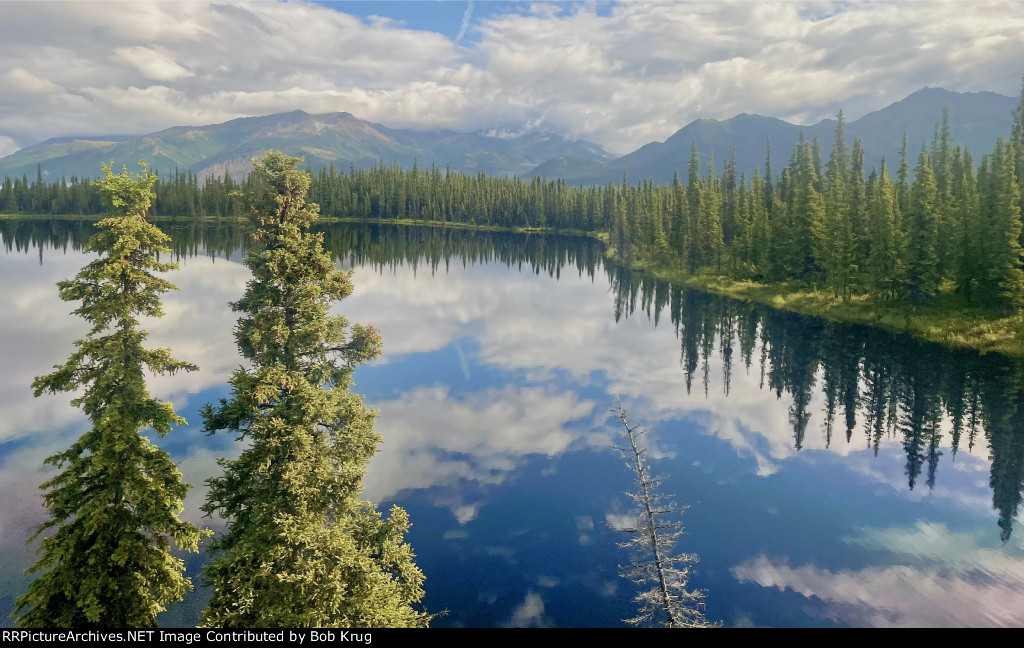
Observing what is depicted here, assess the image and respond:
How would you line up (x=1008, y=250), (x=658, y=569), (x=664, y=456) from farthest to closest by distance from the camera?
(x=1008, y=250) → (x=664, y=456) → (x=658, y=569)

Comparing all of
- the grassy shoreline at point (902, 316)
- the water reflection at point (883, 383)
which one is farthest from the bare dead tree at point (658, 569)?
the grassy shoreline at point (902, 316)

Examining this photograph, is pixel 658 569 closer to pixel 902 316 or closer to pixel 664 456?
pixel 664 456

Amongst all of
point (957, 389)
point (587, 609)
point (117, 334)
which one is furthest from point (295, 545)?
point (957, 389)

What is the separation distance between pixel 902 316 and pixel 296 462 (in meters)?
85.8

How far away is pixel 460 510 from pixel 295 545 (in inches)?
684

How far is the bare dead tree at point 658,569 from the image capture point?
68.6 ft

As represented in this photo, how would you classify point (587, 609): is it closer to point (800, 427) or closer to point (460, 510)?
point (460, 510)

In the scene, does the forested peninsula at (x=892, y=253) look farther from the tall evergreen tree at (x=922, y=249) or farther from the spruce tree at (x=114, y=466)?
the spruce tree at (x=114, y=466)

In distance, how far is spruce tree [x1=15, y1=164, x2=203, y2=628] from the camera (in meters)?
17.5

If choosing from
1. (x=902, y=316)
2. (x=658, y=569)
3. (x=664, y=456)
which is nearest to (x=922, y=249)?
(x=902, y=316)

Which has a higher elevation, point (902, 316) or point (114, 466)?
point (114, 466)

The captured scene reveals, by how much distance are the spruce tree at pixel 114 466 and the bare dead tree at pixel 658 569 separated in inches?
611

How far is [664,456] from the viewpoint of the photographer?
42750 mm

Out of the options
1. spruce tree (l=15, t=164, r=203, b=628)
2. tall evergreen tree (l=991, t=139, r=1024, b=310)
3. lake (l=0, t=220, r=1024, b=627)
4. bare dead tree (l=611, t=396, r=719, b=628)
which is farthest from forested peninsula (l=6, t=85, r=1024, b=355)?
bare dead tree (l=611, t=396, r=719, b=628)
